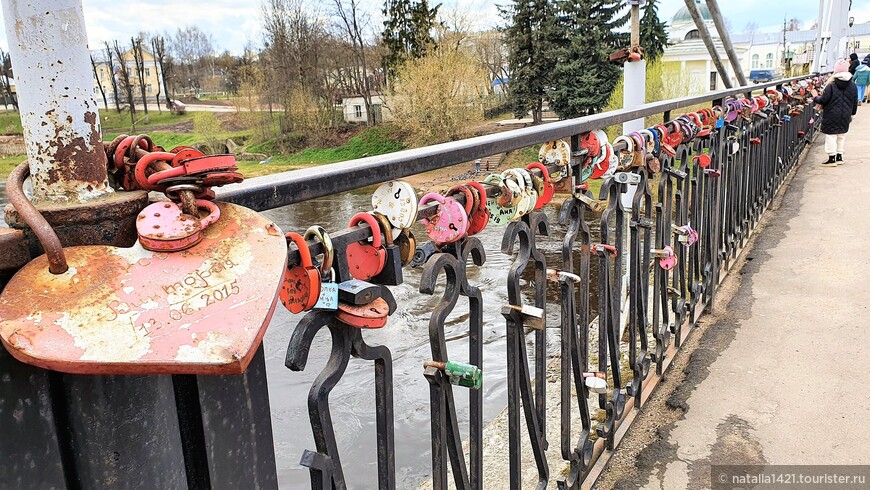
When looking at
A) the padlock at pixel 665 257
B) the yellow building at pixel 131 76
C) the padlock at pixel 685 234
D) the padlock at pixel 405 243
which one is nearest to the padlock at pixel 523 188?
the padlock at pixel 405 243

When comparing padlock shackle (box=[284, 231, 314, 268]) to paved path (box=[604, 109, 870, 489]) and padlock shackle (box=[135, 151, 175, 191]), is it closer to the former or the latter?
padlock shackle (box=[135, 151, 175, 191])

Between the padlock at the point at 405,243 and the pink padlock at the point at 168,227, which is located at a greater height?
the pink padlock at the point at 168,227

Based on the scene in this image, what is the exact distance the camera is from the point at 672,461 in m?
2.29

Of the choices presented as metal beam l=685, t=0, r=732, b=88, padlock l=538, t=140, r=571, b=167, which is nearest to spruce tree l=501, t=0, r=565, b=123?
metal beam l=685, t=0, r=732, b=88

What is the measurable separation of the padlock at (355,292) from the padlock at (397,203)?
0.15 meters

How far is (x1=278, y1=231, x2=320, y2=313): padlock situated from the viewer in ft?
3.10

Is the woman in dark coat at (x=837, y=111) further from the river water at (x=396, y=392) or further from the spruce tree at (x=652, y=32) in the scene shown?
the spruce tree at (x=652, y=32)

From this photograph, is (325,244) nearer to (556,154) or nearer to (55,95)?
(55,95)

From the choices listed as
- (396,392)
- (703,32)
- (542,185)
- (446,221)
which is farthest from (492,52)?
(446,221)

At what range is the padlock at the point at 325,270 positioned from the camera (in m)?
1.00

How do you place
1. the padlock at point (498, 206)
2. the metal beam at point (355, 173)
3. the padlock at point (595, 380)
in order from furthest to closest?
the padlock at point (595, 380) → the padlock at point (498, 206) → the metal beam at point (355, 173)

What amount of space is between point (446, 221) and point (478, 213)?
0.14 m

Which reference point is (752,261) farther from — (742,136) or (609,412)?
(609,412)

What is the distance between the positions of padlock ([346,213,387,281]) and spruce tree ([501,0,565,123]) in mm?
34019
